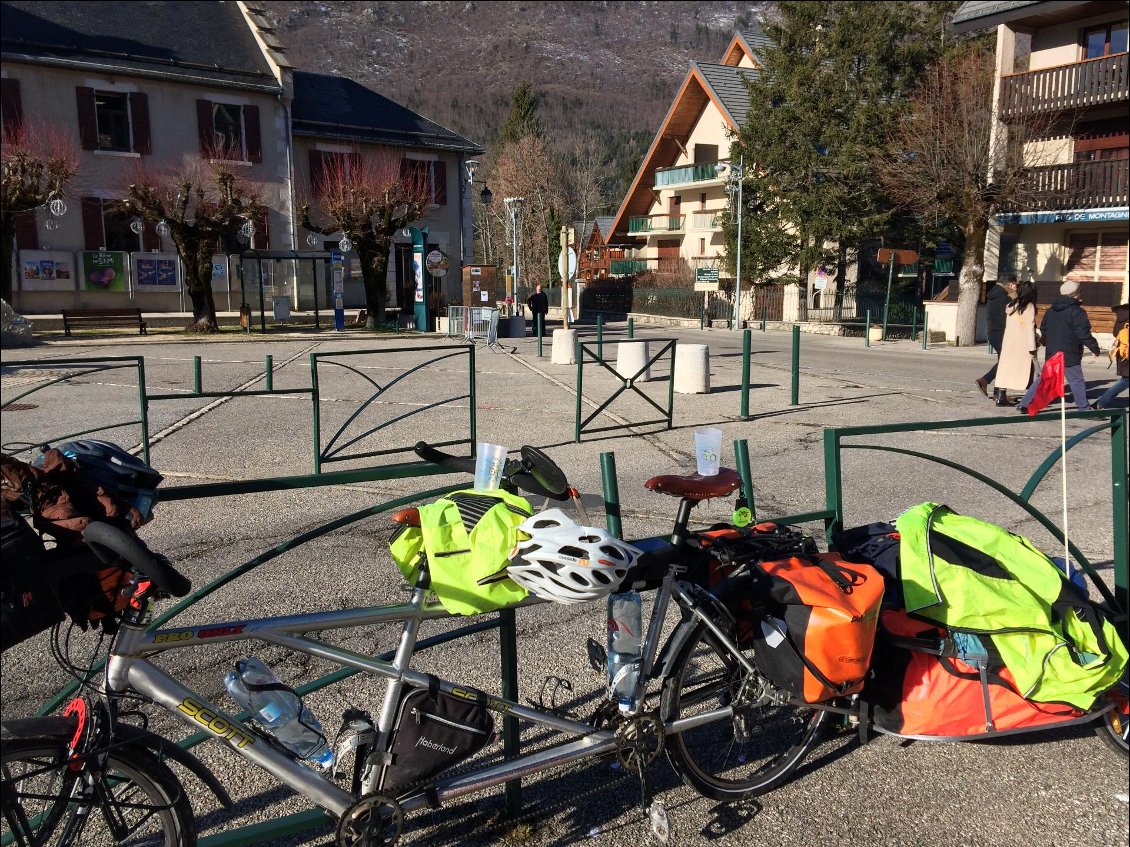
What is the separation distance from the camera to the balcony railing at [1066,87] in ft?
78.3

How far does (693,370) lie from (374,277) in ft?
58.9

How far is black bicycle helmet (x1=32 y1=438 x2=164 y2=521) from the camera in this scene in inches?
87.4

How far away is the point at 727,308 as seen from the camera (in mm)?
37594

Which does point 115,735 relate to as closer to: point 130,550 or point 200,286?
point 130,550

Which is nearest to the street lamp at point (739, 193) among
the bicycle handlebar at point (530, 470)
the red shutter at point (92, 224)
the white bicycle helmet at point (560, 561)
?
the red shutter at point (92, 224)

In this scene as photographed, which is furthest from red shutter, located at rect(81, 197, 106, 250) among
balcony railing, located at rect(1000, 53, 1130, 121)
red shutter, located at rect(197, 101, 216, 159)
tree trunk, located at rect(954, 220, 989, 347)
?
balcony railing, located at rect(1000, 53, 1130, 121)

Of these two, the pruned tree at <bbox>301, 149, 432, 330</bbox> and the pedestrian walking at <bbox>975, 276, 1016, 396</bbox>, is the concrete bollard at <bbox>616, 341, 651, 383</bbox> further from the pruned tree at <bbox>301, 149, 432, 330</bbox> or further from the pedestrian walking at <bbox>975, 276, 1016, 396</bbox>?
the pruned tree at <bbox>301, 149, 432, 330</bbox>

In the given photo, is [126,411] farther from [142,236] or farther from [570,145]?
[570,145]

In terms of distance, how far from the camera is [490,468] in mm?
2709

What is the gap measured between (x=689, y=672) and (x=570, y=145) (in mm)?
100058

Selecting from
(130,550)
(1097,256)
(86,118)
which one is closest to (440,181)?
(86,118)

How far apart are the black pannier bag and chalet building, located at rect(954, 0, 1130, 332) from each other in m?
26.5

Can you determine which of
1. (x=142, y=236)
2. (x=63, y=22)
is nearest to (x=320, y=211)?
(x=142, y=236)

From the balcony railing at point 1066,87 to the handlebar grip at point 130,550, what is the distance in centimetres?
2772
